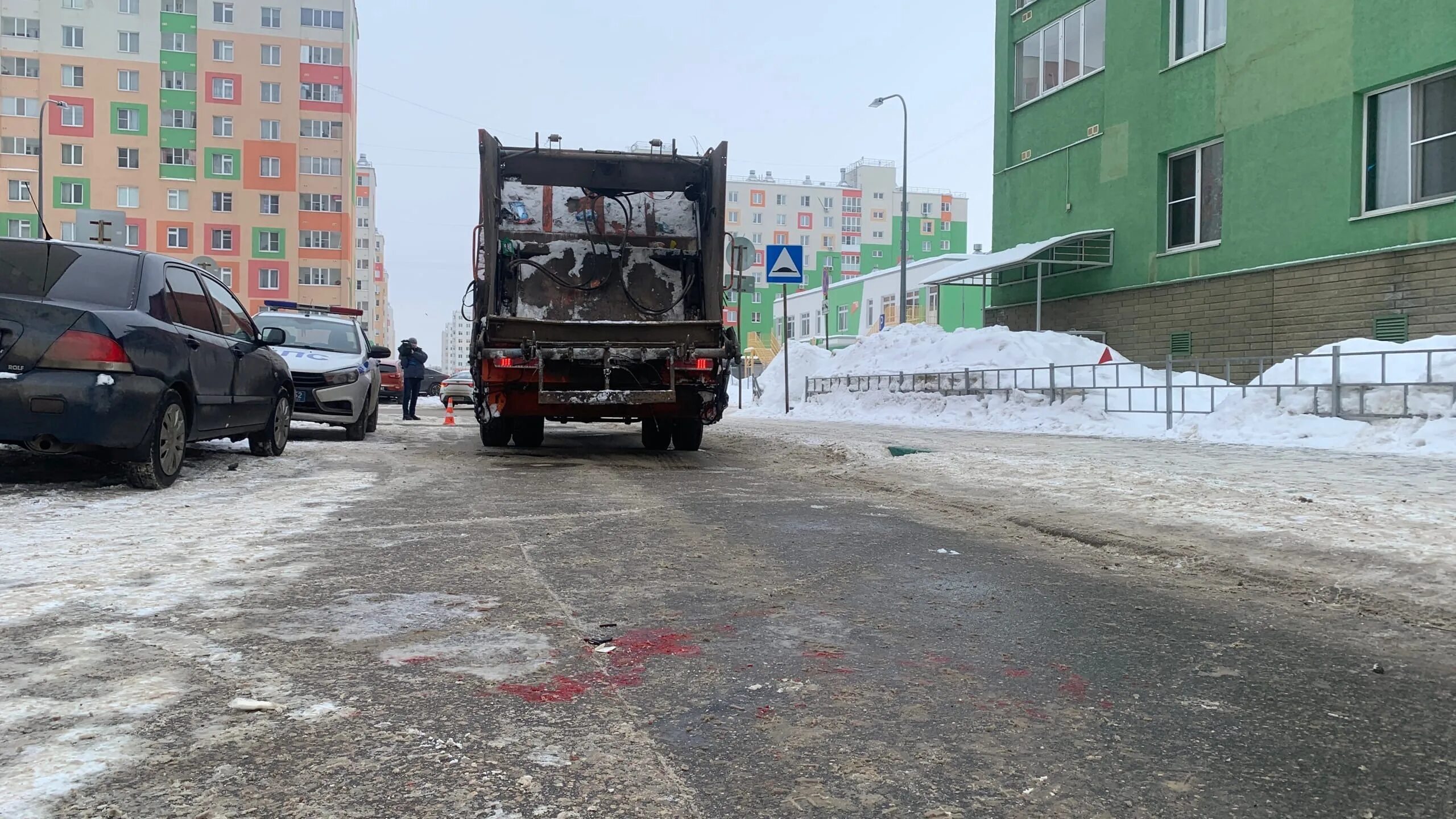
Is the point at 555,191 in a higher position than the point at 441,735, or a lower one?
higher

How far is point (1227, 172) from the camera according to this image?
19078mm

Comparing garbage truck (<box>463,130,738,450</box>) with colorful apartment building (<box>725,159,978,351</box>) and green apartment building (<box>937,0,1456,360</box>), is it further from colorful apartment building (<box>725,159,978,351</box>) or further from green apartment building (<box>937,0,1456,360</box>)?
colorful apartment building (<box>725,159,978,351</box>)

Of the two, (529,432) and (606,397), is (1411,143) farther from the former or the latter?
(529,432)

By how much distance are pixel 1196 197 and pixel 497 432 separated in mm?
15084

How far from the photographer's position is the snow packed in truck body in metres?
10.5

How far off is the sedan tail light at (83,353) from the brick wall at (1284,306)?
Answer: 648 inches

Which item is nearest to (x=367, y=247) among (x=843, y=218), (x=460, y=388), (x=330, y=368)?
(x=843, y=218)

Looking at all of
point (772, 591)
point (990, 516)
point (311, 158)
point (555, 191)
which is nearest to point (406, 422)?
point (555, 191)

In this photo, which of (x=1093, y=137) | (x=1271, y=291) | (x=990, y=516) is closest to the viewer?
(x=990, y=516)

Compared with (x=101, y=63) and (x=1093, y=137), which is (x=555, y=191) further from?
(x=101, y=63)

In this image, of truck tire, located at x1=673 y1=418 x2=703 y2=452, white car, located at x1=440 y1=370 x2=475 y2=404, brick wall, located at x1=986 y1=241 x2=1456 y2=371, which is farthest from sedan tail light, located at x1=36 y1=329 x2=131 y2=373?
white car, located at x1=440 y1=370 x2=475 y2=404

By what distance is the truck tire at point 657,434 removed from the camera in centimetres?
1228

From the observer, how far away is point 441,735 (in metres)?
2.61

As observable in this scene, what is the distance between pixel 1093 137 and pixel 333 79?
2476 inches
